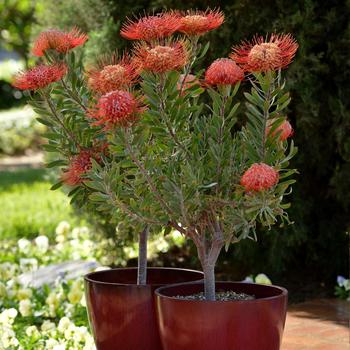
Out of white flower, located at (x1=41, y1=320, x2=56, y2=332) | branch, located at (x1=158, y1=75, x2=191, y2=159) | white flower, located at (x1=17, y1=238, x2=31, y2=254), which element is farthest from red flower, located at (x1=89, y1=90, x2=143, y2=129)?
white flower, located at (x1=17, y1=238, x2=31, y2=254)

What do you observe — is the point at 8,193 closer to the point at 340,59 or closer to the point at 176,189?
the point at 340,59

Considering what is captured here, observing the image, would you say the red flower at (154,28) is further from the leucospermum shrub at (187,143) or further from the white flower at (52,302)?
the white flower at (52,302)

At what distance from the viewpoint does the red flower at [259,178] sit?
3.31 m

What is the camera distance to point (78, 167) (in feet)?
12.8

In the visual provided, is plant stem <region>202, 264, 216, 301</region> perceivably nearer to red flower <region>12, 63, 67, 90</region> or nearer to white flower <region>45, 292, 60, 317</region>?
red flower <region>12, 63, 67, 90</region>

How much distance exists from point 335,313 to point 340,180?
0.89m

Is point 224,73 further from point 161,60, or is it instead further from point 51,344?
point 51,344

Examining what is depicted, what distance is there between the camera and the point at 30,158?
20047 mm

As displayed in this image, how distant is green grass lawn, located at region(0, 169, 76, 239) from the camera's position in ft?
30.8

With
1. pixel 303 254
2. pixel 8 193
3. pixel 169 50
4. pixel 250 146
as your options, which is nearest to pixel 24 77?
pixel 169 50

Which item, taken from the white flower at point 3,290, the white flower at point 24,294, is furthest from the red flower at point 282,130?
the white flower at point 3,290

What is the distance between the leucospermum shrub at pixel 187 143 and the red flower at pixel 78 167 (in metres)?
0.01

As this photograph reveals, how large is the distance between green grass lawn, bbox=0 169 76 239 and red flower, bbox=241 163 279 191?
3.94 metres

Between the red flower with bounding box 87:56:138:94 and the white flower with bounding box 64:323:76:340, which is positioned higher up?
the red flower with bounding box 87:56:138:94
